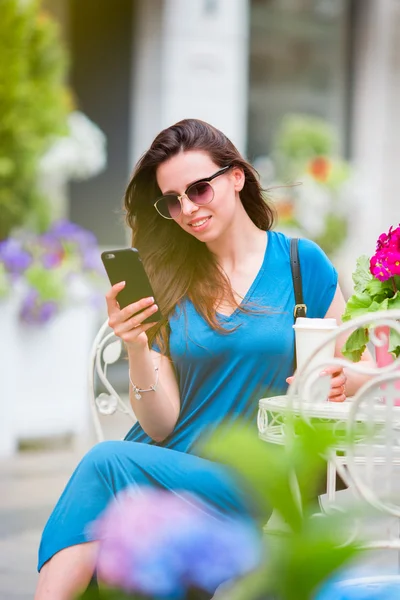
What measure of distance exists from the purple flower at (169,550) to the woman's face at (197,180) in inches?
66.1

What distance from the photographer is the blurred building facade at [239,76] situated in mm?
8125

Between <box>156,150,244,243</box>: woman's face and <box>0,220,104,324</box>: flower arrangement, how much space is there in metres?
3.17

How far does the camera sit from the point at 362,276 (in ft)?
6.16

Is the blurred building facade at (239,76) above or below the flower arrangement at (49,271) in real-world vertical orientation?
above

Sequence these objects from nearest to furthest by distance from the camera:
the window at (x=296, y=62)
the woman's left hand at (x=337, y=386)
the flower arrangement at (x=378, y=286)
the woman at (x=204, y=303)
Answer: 1. the flower arrangement at (x=378, y=286)
2. the woman's left hand at (x=337, y=386)
3. the woman at (x=204, y=303)
4. the window at (x=296, y=62)

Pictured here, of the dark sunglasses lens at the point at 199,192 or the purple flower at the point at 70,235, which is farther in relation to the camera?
the purple flower at the point at 70,235

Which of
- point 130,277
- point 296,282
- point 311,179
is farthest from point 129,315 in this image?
point 311,179

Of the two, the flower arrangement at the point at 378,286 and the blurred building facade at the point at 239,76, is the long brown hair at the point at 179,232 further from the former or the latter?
the blurred building facade at the point at 239,76

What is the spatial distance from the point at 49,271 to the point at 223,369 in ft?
11.1

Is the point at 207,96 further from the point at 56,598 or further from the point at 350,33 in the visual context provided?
the point at 56,598

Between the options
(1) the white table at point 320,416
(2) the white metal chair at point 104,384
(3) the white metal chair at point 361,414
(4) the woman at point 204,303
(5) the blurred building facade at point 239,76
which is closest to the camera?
(3) the white metal chair at point 361,414

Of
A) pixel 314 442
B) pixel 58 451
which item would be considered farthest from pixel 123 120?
pixel 314 442

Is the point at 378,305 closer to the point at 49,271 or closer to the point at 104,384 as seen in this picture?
the point at 104,384

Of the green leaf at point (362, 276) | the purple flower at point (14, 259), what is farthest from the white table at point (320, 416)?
the purple flower at point (14, 259)
